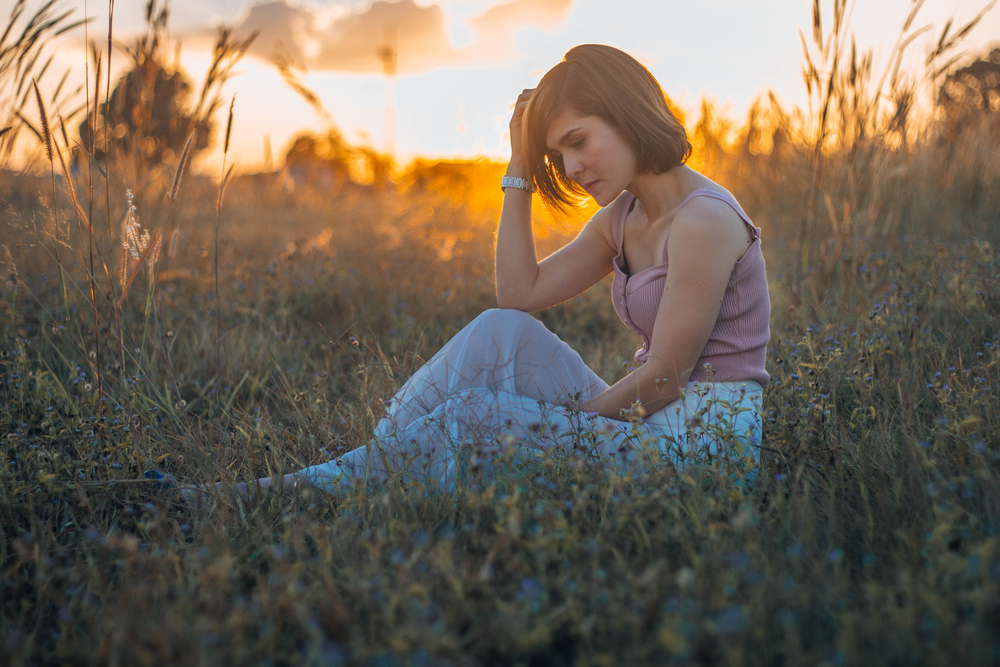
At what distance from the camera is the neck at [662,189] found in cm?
207

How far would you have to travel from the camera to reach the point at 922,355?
2.28 meters

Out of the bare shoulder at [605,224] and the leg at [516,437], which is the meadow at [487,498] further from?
the bare shoulder at [605,224]

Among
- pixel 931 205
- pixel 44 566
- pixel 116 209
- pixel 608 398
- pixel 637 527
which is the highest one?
pixel 931 205

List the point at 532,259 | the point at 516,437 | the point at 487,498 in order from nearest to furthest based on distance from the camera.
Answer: the point at 487,498
the point at 516,437
the point at 532,259

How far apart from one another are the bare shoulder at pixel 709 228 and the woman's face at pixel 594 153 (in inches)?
10.7

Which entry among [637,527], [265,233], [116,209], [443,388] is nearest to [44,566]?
[443,388]

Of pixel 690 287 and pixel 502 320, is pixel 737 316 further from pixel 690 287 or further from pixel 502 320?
pixel 502 320

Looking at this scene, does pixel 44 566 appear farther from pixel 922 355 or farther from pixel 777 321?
pixel 777 321

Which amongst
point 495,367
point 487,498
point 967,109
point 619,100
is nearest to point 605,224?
point 619,100

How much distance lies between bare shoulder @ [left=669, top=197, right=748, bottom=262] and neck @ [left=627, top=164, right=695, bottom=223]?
0.19m

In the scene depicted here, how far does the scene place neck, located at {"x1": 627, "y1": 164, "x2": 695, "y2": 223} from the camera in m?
2.07

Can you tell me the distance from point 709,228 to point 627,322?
0.53 metres

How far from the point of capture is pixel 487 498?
130 cm

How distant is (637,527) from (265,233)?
5.17 m
